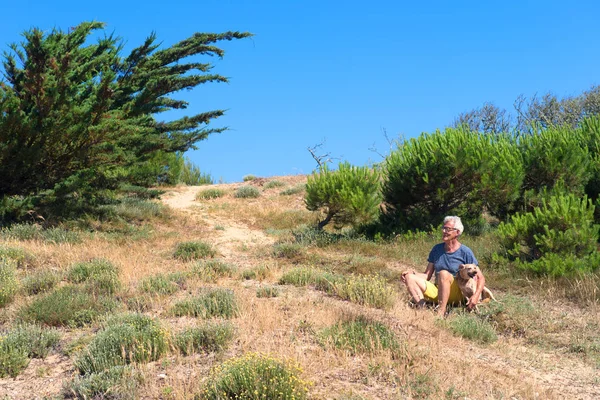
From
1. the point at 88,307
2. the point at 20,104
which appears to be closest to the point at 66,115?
the point at 20,104

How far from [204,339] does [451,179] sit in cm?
1072

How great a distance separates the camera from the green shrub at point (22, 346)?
251 inches

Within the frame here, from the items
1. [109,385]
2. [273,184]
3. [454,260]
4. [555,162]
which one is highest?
[273,184]

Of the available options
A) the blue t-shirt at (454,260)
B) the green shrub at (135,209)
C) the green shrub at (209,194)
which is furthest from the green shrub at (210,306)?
the green shrub at (209,194)

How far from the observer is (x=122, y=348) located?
20.0 ft

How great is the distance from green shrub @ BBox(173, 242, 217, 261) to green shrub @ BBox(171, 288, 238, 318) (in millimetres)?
4703

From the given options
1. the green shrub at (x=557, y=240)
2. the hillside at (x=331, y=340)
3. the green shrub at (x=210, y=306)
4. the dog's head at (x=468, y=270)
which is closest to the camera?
the hillside at (x=331, y=340)

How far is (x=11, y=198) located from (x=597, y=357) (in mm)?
14101

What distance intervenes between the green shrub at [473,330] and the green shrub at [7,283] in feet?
21.7

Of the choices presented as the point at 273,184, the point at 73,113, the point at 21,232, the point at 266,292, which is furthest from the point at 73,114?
the point at 273,184

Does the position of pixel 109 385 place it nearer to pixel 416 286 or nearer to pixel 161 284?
pixel 161 284

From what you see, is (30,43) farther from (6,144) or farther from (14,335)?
(14,335)

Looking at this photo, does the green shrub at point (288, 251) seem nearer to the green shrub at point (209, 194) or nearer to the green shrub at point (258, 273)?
the green shrub at point (258, 273)

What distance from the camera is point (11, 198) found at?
15273 mm
